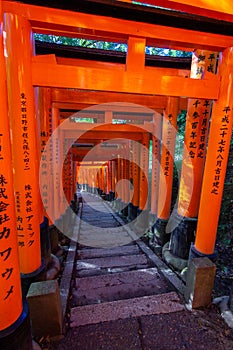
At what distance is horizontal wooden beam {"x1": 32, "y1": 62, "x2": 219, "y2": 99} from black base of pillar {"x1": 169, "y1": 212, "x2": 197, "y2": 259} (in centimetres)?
269

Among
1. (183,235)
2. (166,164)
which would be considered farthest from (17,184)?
(166,164)

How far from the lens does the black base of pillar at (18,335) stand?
168cm

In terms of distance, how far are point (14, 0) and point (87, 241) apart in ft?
20.2

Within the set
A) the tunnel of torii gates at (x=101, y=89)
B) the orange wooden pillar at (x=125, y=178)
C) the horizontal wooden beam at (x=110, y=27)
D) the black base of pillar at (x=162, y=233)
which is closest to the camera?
the tunnel of torii gates at (x=101, y=89)

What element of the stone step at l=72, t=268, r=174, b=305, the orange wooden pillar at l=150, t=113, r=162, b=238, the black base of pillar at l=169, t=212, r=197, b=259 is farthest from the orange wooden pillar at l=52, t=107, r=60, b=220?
the black base of pillar at l=169, t=212, r=197, b=259

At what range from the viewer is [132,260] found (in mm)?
4555

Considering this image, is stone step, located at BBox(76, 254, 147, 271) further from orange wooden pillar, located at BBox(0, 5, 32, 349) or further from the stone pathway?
orange wooden pillar, located at BBox(0, 5, 32, 349)

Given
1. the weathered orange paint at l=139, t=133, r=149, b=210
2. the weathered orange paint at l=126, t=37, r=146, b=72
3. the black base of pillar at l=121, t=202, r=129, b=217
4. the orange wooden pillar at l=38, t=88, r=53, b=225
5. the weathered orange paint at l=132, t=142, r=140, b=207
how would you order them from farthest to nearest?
the black base of pillar at l=121, t=202, r=129, b=217, the weathered orange paint at l=132, t=142, r=140, b=207, the weathered orange paint at l=139, t=133, r=149, b=210, the orange wooden pillar at l=38, t=88, r=53, b=225, the weathered orange paint at l=126, t=37, r=146, b=72

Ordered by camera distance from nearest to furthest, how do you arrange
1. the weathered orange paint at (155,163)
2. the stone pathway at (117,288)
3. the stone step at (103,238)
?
the stone pathway at (117,288), the stone step at (103,238), the weathered orange paint at (155,163)

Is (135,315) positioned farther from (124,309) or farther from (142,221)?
(142,221)

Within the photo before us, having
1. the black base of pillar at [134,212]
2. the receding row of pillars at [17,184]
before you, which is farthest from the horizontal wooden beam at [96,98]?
the black base of pillar at [134,212]

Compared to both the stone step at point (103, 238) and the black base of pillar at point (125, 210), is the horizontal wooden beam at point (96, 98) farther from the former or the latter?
the black base of pillar at point (125, 210)

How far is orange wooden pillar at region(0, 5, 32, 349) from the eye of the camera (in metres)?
1.60

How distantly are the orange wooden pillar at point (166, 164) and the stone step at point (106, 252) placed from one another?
0.87m
